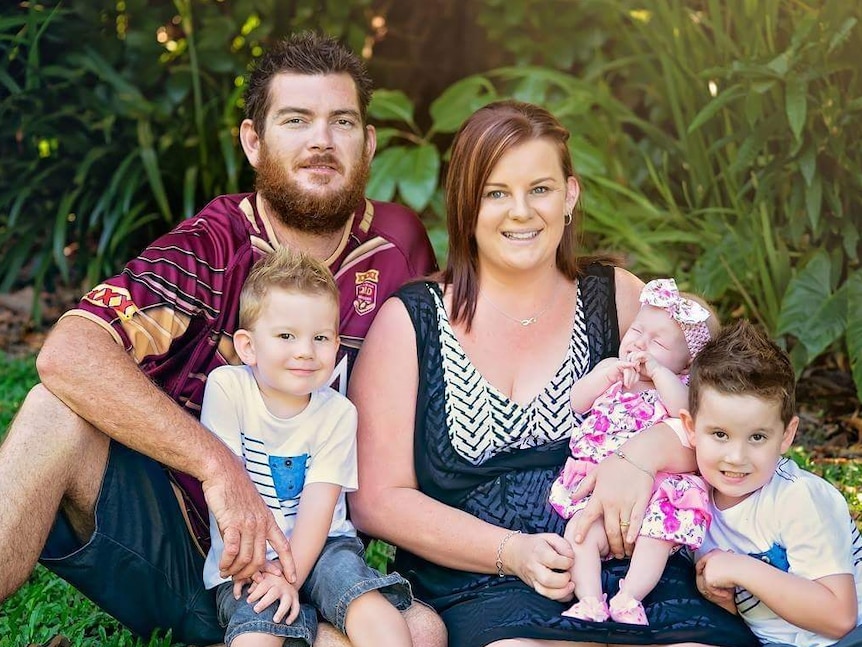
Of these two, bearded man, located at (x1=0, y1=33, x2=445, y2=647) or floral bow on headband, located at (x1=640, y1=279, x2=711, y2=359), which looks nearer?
bearded man, located at (x1=0, y1=33, x2=445, y2=647)

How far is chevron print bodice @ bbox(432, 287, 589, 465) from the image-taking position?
2.71 meters

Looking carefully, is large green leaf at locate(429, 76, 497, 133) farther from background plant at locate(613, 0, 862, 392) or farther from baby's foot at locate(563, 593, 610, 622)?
baby's foot at locate(563, 593, 610, 622)

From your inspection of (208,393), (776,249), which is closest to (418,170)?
(776,249)

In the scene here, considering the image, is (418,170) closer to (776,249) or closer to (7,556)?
(776,249)

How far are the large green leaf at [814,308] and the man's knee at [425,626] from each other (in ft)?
7.38

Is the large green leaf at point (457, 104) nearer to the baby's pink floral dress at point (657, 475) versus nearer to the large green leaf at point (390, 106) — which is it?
the large green leaf at point (390, 106)

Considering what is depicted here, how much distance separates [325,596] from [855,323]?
98.6 inches

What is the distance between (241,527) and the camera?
2.47 m

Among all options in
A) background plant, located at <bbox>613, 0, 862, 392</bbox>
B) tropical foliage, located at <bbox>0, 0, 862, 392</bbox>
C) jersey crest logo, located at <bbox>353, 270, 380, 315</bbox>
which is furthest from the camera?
tropical foliage, located at <bbox>0, 0, 862, 392</bbox>

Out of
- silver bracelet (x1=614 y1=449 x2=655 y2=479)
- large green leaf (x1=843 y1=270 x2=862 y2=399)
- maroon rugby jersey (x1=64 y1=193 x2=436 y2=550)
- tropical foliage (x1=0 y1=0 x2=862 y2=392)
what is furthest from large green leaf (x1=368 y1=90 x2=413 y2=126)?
silver bracelet (x1=614 y1=449 x2=655 y2=479)

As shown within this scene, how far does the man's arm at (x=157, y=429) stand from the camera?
97.7 inches

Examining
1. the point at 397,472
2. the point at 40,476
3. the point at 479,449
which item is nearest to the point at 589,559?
the point at 479,449

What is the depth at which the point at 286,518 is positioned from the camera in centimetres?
263

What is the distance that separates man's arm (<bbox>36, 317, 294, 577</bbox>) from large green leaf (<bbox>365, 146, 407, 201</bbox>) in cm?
277
